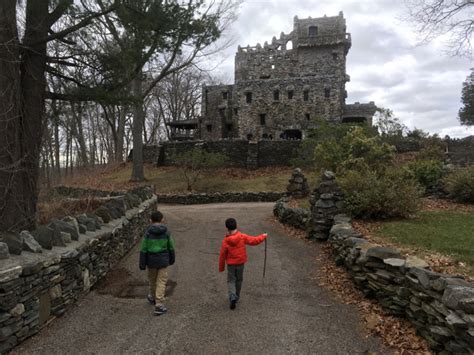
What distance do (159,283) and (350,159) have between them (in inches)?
425

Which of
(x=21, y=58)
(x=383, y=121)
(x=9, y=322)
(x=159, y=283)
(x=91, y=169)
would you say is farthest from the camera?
(x=91, y=169)

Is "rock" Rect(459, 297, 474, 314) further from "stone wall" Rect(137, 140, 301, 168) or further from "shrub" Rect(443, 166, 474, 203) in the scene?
"stone wall" Rect(137, 140, 301, 168)

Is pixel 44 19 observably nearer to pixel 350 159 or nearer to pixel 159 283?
pixel 159 283

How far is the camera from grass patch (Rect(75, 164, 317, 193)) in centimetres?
2458

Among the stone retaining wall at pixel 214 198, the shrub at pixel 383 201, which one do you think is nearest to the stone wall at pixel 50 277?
the shrub at pixel 383 201

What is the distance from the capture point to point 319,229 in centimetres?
994

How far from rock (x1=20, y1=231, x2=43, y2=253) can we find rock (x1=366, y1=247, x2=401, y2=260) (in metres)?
4.97

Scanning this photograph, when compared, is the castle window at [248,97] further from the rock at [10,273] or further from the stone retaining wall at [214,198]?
the rock at [10,273]

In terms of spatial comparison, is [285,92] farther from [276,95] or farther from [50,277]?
[50,277]

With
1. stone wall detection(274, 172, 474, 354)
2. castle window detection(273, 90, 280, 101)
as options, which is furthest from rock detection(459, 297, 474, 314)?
castle window detection(273, 90, 280, 101)

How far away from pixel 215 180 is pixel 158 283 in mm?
21152

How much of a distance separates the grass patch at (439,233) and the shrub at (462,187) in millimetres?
2064

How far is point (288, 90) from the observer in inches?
1580

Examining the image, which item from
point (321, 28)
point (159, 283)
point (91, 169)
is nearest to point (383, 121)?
point (321, 28)
